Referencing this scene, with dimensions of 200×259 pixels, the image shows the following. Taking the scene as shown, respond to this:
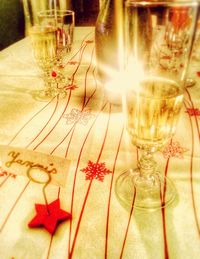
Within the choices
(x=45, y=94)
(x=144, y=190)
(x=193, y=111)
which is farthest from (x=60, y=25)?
(x=144, y=190)

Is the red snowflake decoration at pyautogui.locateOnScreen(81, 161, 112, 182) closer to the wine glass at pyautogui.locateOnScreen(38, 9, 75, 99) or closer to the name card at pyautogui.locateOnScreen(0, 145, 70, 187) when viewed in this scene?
the name card at pyautogui.locateOnScreen(0, 145, 70, 187)

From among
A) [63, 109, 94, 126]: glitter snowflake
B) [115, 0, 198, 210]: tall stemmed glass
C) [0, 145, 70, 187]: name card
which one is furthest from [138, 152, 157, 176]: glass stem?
[63, 109, 94, 126]: glitter snowflake

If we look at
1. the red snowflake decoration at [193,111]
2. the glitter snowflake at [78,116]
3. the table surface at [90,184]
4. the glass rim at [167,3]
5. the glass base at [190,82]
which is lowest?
the table surface at [90,184]

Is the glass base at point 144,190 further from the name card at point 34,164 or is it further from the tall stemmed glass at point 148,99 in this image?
the name card at point 34,164

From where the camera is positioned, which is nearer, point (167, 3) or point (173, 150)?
point (167, 3)

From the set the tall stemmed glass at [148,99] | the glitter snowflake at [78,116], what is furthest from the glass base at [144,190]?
the glitter snowflake at [78,116]

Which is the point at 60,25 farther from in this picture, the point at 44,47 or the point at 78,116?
the point at 78,116
